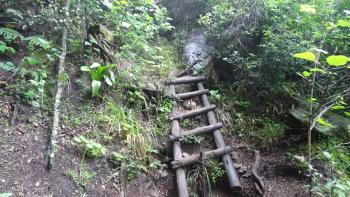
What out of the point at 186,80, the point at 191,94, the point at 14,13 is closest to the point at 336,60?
the point at 191,94

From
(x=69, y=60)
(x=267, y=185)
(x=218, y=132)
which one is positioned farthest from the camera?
(x=218, y=132)

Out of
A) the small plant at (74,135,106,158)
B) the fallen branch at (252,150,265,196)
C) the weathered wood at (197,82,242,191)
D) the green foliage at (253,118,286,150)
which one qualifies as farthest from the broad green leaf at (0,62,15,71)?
the green foliage at (253,118,286,150)

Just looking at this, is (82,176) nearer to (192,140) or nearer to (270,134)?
(192,140)

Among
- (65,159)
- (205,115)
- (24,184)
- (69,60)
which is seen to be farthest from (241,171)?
(69,60)

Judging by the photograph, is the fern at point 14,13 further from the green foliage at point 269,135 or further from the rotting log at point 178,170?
the green foliage at point 269,135

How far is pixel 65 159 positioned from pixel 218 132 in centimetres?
225

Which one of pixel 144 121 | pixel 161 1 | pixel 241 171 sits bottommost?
pixel 241 171

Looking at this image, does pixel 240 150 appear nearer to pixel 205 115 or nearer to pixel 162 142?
pixel 205 115

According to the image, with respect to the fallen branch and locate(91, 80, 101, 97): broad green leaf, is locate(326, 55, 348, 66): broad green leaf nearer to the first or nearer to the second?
the fallen branch

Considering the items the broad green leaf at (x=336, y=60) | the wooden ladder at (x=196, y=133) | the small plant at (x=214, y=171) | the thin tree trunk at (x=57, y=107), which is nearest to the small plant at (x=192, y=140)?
the wooden ladder at (x=196, y=133)

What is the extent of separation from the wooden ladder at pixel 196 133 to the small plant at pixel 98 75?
1167mm

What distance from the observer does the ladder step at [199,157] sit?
351 cm

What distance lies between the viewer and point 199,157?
3664mm

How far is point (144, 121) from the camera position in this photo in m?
3.99
